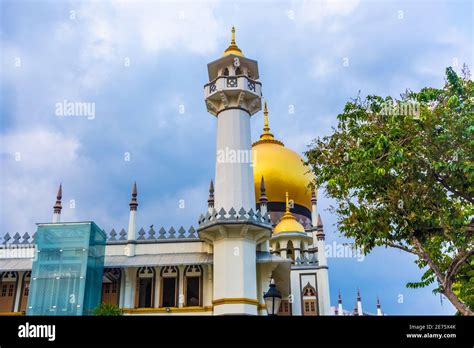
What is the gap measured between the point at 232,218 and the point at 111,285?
298 inches

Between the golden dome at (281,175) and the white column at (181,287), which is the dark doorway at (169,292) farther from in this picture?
the golden dome at (281,175)

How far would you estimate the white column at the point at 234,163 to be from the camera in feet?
78.3

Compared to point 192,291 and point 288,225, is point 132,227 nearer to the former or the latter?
point 192,291

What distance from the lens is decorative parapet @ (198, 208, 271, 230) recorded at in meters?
22.2

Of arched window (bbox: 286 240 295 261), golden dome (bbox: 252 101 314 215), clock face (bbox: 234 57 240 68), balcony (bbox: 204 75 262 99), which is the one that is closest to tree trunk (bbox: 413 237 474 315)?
balcony (bbox: 204 75 262 99)

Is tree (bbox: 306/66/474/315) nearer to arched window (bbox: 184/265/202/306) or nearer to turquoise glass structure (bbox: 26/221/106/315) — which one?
arched window (bbox: 184/265/202/306)

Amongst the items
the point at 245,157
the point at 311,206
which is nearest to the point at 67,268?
the point at 245,157

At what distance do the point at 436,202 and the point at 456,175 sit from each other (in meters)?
1.17

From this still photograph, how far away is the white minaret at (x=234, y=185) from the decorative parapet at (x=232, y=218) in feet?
0.15

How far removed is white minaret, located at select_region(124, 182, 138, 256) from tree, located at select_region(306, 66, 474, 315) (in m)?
12.8
